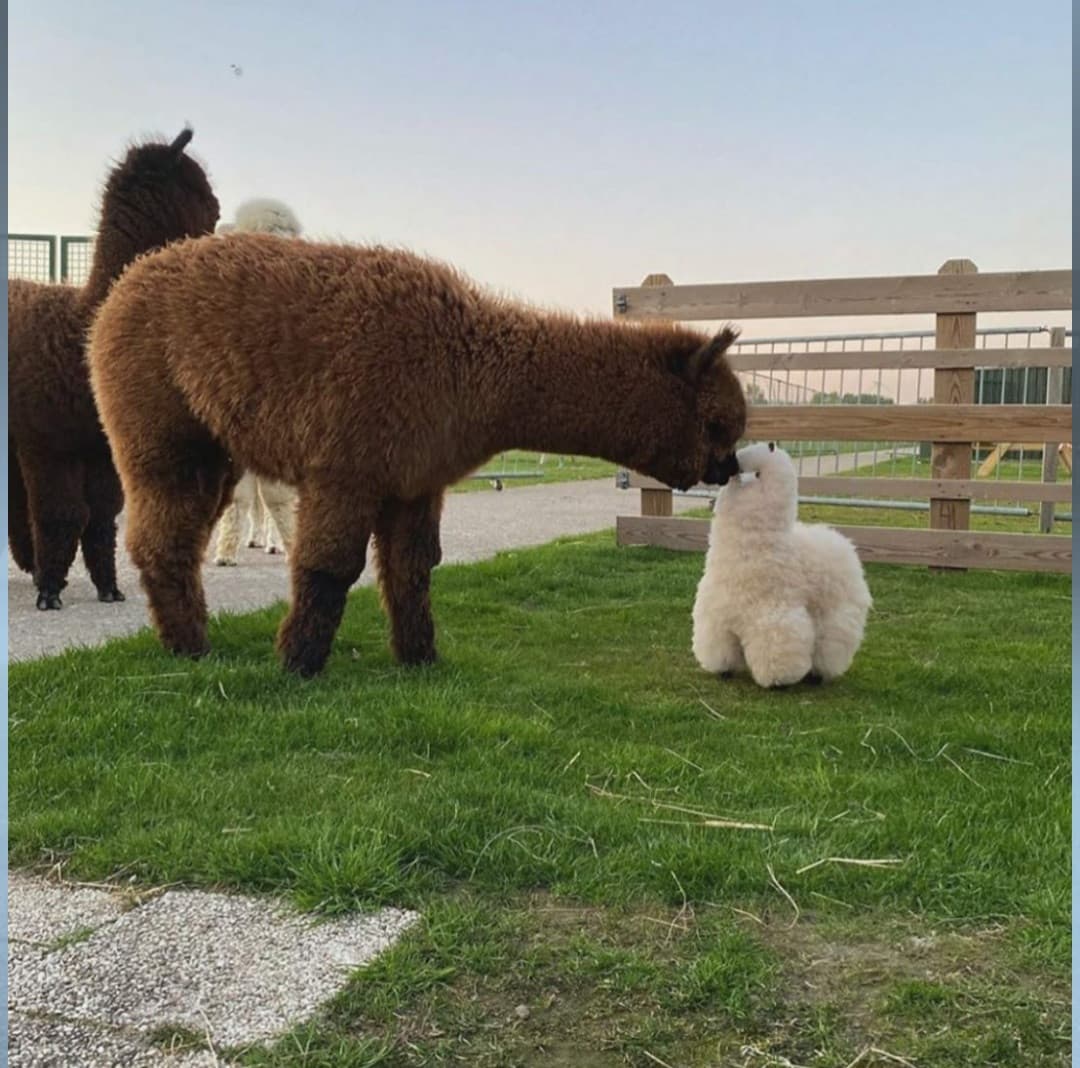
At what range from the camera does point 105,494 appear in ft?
19.4

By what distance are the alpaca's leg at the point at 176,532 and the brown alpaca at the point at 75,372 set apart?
1288 millimetres

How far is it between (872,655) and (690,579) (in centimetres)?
219

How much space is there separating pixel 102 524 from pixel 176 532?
1763mm

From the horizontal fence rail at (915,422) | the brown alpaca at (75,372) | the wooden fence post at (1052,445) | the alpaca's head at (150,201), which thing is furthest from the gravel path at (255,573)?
the wooden fence post at (1052,445)

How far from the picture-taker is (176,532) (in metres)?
4.49

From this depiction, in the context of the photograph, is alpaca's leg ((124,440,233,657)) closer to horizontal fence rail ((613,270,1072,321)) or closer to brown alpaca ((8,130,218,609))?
brown alpaca ((8,130,218,609))

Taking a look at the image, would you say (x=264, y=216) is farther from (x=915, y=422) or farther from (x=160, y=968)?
(x=160, y=968)

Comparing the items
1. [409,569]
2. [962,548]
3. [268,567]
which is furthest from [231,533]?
[962,548]

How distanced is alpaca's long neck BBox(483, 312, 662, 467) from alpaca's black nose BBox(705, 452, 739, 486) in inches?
13.1

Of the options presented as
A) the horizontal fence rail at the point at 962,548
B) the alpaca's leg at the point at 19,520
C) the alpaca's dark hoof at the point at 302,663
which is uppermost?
the alpaca's leg at the point at 19,520

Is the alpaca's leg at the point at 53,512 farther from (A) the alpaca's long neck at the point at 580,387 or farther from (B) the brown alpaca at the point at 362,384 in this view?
(A) the alpaca's long neck at the point at 580,387

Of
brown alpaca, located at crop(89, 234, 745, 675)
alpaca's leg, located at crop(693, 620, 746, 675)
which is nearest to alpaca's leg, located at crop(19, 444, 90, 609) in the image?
brown alpaca, located at crop(89, 234, 745, 675)

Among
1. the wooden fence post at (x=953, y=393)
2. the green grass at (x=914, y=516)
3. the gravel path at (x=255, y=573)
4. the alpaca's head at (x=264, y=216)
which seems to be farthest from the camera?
the green grass at (x=914, y=516)

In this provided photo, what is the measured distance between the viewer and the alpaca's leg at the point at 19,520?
19.6ft
